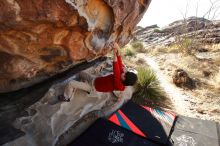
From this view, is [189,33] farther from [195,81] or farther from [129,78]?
[129,78]

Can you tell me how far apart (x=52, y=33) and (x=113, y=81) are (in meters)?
1.41

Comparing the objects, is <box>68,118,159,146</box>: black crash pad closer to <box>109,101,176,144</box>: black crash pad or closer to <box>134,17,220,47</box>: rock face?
<box>109,101,176,144</box>: black crash pad

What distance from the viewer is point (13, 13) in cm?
293

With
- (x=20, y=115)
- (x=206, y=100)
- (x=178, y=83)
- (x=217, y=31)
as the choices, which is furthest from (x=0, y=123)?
(x=217, y=31)

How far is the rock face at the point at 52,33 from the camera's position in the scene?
3070 mm

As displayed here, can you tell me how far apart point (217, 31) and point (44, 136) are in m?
16.3

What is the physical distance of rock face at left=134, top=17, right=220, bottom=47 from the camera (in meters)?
16.9

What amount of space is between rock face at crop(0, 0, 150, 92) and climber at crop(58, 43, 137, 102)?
1.15 feet

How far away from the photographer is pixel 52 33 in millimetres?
3549

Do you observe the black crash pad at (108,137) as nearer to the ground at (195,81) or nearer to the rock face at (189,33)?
the ground at (195,81)

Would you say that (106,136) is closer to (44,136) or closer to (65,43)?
(44,136)

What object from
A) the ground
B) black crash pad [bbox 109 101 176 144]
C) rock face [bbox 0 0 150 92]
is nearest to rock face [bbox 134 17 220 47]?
the ground

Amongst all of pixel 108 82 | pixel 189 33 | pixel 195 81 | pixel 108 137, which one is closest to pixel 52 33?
pixel 108 82

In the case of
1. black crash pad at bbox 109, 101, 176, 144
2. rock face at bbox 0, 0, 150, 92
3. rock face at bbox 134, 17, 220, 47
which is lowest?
black crash pad at bbox 109, 101, 176, 144
